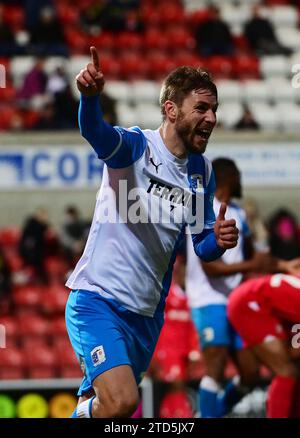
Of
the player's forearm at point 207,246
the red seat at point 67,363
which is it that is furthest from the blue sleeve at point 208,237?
the red seat at point 67,363

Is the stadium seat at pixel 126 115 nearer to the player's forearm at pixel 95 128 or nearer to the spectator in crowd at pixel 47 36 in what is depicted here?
the spectator in crowd at pixel 47 36

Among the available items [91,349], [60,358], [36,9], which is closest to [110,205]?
[91,349]

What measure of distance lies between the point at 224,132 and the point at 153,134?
947 cm

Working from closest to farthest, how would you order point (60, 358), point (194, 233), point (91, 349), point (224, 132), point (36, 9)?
point (91, 349), point (194, 233), point (60, 358), point (224, 132), point (36, 9)

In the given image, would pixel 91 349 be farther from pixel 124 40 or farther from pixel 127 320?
pixel 124 40

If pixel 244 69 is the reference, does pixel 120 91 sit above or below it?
below

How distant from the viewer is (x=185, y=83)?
5.62 meters

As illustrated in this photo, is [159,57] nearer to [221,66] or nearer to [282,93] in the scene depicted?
[221,66]

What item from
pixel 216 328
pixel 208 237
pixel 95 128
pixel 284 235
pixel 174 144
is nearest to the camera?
pixel 95 128

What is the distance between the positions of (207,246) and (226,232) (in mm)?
358

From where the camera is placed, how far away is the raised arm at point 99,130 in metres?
4.98

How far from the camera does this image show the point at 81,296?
5566 millimetres

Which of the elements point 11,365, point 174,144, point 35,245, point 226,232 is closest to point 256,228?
point 35,245

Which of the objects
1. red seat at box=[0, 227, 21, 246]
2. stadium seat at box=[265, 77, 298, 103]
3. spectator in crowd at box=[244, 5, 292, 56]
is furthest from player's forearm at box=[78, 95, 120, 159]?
spectator in crowd at box=[244, 5, 292, 56]
